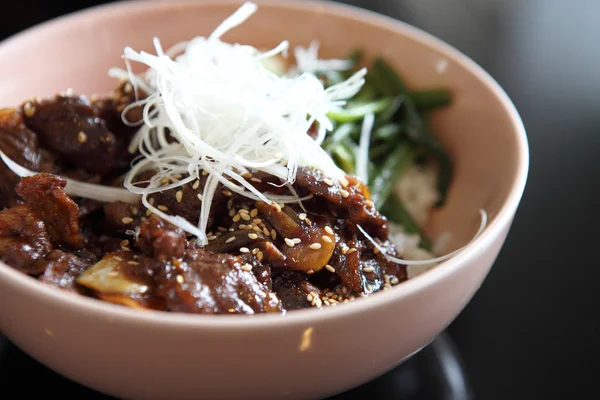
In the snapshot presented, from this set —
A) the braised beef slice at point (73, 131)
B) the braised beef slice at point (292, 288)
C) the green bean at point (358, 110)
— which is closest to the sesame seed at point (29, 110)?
the braised beef slice at point (73, 131)

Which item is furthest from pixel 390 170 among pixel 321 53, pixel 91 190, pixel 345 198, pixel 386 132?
pixel 91 190

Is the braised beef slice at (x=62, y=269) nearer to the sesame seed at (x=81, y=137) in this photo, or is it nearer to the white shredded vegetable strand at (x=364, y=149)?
the sesame seed at (x=81, y=137)

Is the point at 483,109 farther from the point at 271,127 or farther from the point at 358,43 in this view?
the point at 271,127

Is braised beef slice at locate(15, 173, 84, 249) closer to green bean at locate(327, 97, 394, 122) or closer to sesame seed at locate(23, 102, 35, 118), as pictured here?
sesame seed at locate(23, 102, 35, 118)

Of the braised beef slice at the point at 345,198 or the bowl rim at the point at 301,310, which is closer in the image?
the bowl rim at the point at 301,310

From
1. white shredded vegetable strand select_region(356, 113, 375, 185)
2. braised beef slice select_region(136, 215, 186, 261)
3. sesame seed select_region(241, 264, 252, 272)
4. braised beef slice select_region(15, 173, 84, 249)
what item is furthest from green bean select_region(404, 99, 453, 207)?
braised beef slice select_region(15, 173, 84, 249)

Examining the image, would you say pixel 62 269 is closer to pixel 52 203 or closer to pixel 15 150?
pixel 52 203
